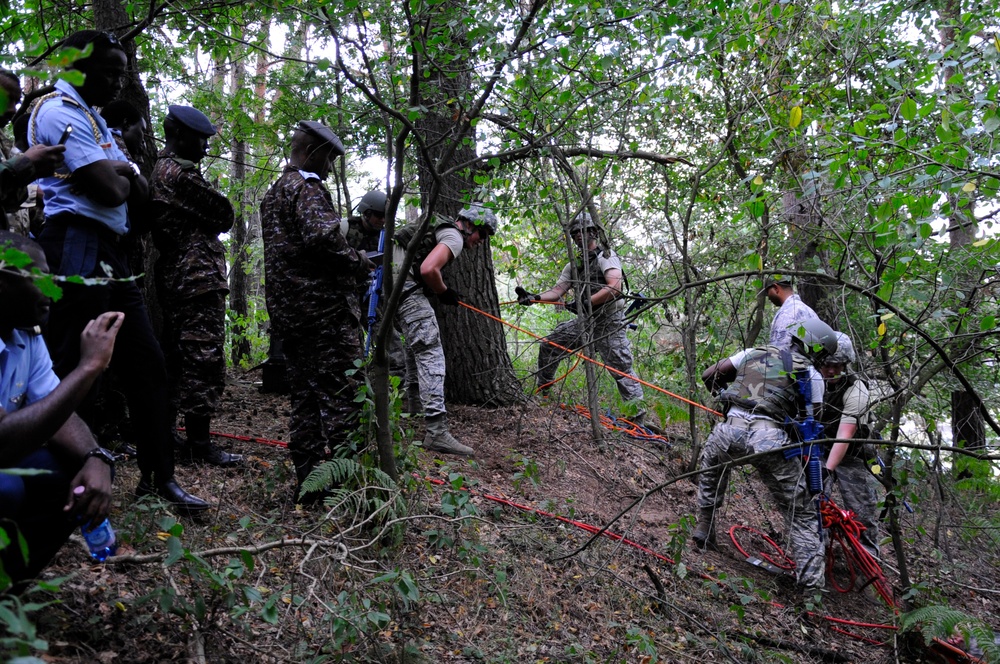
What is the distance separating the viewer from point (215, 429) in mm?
5371

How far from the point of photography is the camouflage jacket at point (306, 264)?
4.02m

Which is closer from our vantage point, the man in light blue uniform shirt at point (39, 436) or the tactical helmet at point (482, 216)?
the man in light blue uniform shirt at point (39, 436)

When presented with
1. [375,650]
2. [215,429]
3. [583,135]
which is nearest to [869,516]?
[583,135]

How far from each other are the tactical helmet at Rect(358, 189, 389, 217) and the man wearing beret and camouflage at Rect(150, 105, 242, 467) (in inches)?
56.5

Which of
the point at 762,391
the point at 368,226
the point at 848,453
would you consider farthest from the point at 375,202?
the point at 848,453

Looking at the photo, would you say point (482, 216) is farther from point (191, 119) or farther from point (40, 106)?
point (40, 106)

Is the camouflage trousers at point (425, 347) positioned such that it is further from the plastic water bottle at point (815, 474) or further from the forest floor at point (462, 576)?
the plastic water bottle at point (815, 474)

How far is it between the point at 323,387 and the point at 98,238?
1354 millimetres

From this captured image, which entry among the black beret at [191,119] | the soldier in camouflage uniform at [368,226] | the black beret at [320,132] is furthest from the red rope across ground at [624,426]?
the black beret at [191,119]

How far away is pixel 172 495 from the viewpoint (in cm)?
351

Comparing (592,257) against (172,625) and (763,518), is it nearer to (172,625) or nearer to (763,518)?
(763,518)

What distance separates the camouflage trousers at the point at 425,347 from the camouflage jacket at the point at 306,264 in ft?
Answer: 4.51

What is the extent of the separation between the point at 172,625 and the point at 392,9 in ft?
11.1

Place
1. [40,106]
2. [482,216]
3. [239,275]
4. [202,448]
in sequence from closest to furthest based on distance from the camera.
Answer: [40,106] → [202,448] → [482,216] → [239,275]
